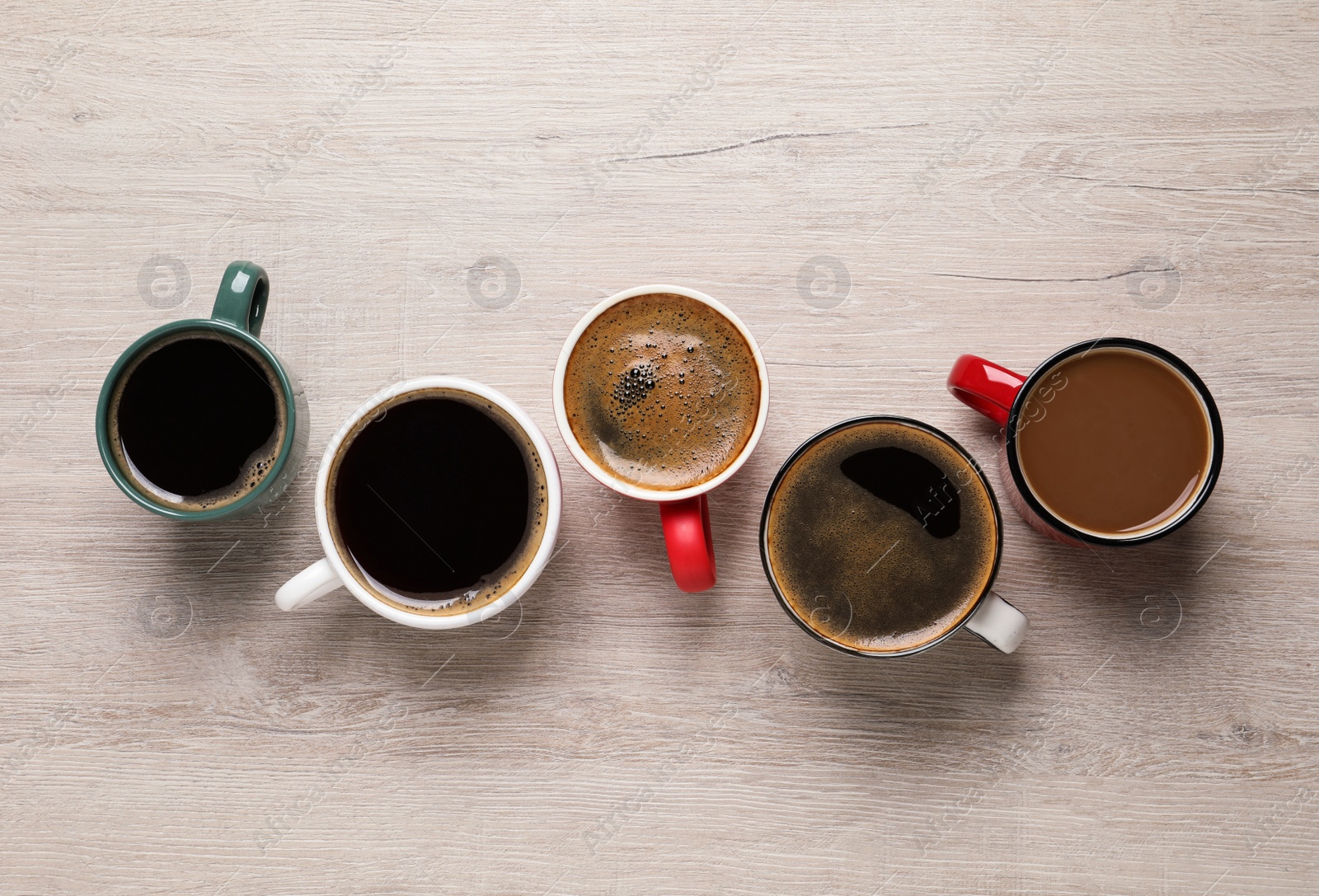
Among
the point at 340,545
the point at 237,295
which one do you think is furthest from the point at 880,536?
the point at 237,295

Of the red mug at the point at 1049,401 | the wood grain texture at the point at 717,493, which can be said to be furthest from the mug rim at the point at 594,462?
the red mug at the point at 1049,401

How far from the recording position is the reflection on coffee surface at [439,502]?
3.10 ft

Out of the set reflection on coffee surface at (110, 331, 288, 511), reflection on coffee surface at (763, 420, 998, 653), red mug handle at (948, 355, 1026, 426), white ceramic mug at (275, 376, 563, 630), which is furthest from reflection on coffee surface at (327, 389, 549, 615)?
red mug handle at (948, 355, 1026, 426)

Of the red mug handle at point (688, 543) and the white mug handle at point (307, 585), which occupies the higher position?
the white mug handle at point (307, 585)

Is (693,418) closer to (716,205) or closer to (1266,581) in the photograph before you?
(716,205)

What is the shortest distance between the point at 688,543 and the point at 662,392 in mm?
180

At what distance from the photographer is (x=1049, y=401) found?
92cm

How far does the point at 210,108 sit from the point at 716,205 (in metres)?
0.68

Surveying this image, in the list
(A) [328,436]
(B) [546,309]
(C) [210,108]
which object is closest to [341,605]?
(A) [328,436]

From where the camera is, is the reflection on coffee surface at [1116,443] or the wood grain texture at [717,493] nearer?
the reflection on coffee surface at [1116,443]

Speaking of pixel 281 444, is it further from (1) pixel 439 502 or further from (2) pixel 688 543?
(2) pixel 688 543

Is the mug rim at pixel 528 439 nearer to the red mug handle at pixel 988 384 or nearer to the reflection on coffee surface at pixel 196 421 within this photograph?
the reflection on coffee surface at pixel 196 421

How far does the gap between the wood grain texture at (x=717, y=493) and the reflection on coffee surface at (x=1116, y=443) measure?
0.42 feet

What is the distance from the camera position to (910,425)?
914 millimetres
